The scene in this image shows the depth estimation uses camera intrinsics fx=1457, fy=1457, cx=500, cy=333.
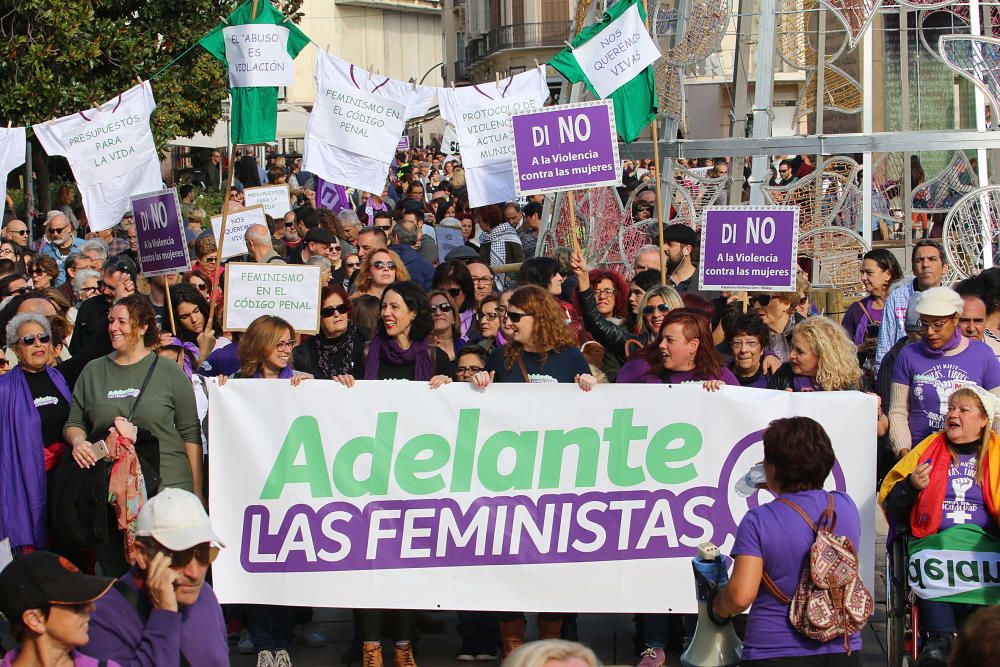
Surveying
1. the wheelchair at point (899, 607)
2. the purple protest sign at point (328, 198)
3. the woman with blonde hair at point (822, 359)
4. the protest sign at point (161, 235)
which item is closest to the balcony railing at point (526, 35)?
the purple protest sign at point (328, 198)

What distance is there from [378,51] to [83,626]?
223 feet

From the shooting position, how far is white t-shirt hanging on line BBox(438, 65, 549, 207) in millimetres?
11375

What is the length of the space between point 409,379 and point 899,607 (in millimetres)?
2627

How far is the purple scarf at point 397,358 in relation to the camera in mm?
7551

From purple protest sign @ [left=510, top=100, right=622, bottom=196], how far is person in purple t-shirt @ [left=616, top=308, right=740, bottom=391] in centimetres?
293

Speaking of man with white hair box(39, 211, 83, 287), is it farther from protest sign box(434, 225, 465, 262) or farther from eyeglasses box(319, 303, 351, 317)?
eyeglasses box(319, 303, 351, 317)

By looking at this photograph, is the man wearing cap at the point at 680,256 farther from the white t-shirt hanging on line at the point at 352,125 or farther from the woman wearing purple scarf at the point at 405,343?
the woman wearing purple scarf at the point at 405,343

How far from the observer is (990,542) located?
603 centimetres

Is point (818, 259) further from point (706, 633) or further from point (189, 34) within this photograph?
point (189, 34)

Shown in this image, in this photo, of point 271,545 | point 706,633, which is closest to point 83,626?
point 706,633

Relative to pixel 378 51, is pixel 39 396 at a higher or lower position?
lower

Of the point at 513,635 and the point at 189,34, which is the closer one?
the point at 513,635

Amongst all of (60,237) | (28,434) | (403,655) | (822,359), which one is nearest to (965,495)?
(822,359)

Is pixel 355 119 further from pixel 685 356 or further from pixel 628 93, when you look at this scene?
pixel 685 356
